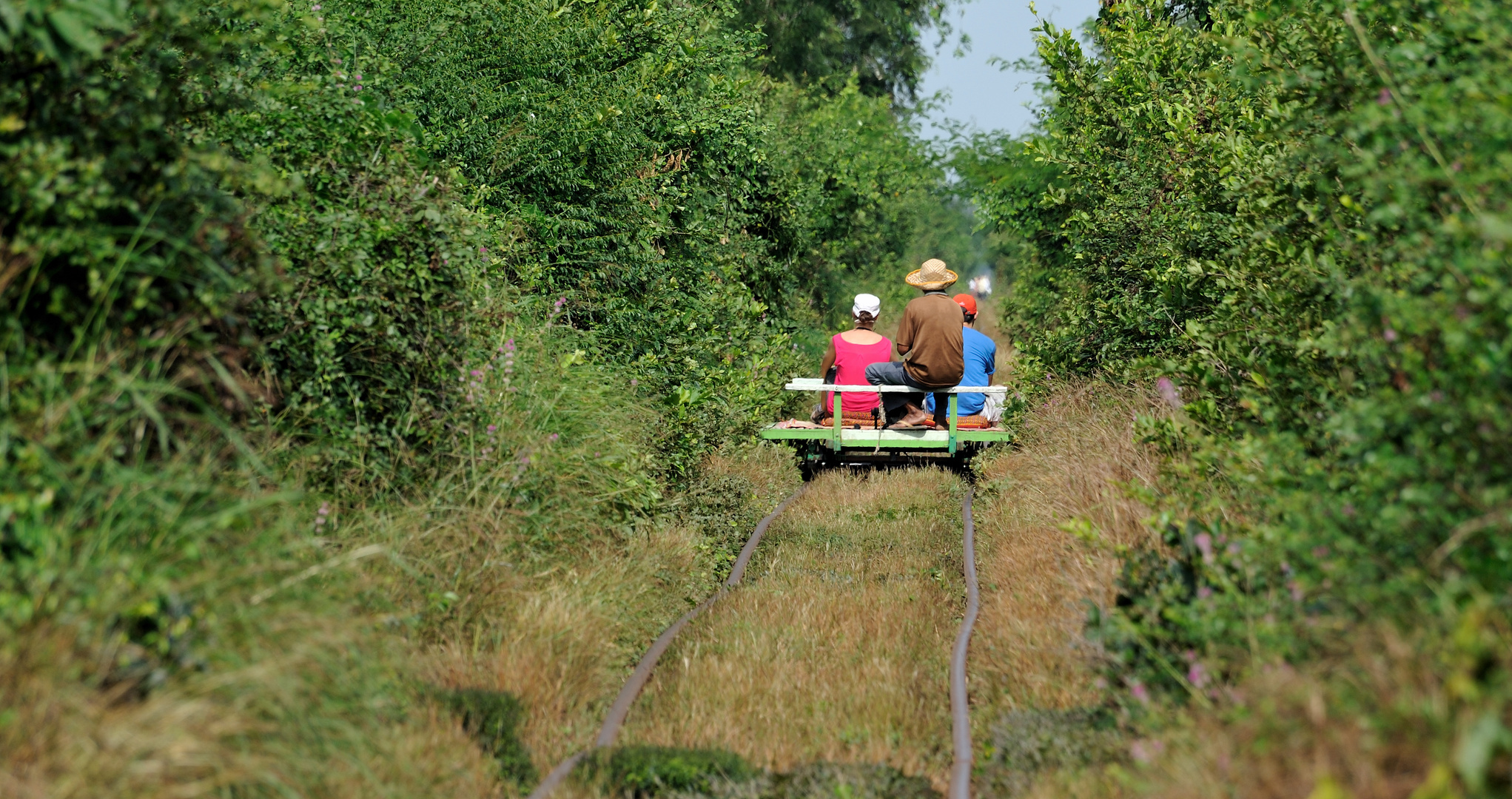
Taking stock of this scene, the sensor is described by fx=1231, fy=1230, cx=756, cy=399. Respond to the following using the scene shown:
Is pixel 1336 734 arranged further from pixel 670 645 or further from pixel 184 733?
pixel 670 645

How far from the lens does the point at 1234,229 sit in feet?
23.2

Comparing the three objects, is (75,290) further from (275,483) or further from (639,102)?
(639,102)

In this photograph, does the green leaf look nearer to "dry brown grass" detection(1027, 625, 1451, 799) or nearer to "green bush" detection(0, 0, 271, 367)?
"green bush" detection(0, 0, 271, 367)

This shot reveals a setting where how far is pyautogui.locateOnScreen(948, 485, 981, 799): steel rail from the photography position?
14.5 ft

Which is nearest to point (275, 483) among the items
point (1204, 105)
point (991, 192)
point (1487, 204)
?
point (1487, 204)

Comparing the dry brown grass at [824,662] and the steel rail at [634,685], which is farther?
the dry brown grass at [824,662]

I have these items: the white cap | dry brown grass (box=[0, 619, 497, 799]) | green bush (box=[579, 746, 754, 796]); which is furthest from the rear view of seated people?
dry brown grass (box=[0, 619, 497, 799])

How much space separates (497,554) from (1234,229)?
4504 mm

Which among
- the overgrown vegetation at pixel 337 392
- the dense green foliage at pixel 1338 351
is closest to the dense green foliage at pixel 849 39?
the overgrown vegetation at pixel 337 392

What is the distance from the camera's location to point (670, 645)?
6.36m

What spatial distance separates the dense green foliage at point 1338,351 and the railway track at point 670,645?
2.43ft

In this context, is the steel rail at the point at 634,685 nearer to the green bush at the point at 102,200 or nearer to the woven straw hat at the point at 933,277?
the green bush at the point at 102,200

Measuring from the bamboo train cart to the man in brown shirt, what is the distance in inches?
6.2

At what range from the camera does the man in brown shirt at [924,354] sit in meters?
12.3
